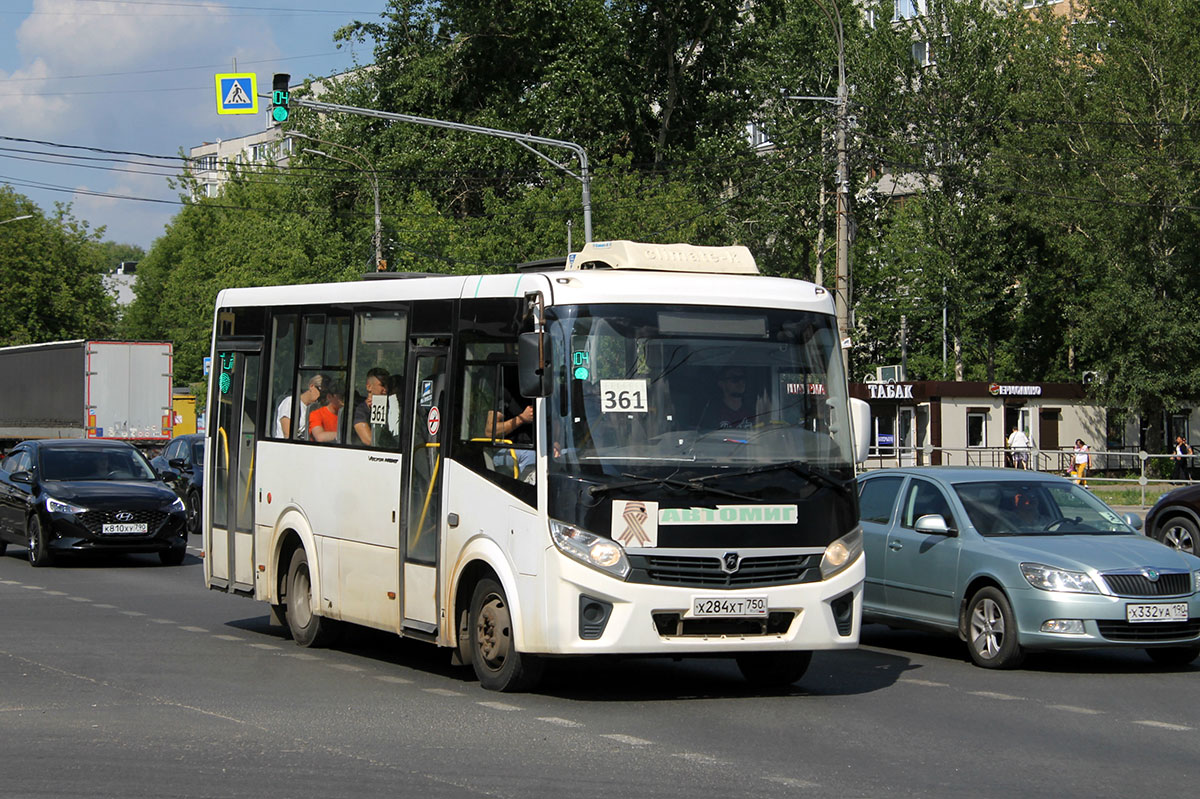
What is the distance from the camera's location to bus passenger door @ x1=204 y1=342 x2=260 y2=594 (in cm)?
1419

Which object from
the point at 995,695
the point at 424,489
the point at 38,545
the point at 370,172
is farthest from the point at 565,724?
the point at 370,172

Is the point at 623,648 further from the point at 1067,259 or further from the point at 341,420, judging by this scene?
the point at 1067,259

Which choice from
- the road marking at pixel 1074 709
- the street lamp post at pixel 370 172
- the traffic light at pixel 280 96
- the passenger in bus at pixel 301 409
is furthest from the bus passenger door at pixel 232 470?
the street lamp post at pixel 370 172

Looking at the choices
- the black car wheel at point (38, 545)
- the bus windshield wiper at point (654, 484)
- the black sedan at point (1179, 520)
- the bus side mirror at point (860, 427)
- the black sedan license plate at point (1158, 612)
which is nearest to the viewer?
the bus windshield wiper at point (654, 484)

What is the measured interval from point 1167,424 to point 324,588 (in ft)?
175

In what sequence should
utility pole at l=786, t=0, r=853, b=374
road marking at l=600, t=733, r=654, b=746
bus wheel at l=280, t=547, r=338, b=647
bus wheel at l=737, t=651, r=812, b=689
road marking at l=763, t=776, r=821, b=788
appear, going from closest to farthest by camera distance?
road marking at l=763, t=776, r=821, b=788 → road marking at l=600, t=733, r=654, b=746 → bus wheel at l=737, t=651, r=812, b=689 → bus wheel at l=280, t=547, r=338, b=647 → utility pole at l=786, t=0, r=853, b=374

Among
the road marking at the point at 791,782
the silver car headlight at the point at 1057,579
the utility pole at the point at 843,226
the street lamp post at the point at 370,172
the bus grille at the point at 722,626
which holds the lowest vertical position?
the road marking at the point at 791,782

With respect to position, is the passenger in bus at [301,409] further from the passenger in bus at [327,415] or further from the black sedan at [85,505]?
the black sedan at [85,505]

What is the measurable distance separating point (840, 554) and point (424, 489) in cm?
286

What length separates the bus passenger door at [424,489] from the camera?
1126 centimetres

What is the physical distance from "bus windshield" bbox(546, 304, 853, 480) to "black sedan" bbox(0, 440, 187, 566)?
1302 centimetres

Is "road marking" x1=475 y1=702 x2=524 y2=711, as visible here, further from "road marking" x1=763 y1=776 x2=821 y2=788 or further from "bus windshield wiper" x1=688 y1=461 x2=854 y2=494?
"road marking" x1=763 y1=776 x2=821 y2=788

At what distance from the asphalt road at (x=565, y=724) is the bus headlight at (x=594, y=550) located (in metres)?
0.87

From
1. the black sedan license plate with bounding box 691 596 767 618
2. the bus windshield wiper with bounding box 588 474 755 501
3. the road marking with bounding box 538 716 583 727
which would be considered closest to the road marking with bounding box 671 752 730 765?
the road marking with bounding box 538 716 583 727
